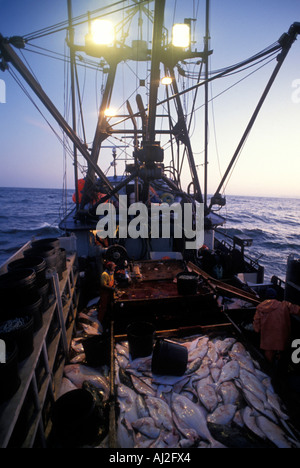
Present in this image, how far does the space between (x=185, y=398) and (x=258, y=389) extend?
1444mm

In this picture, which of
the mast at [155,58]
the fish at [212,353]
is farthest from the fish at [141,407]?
the mast at [155,58]

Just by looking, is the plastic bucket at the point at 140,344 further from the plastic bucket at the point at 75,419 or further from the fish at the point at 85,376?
the plastic bucket at the point at 75,419

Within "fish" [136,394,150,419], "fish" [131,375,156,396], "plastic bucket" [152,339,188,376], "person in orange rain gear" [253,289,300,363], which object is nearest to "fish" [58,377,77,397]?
"fish" [131,375,156,396]

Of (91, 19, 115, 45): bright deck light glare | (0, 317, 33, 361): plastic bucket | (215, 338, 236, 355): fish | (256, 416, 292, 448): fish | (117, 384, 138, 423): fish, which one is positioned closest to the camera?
(0, 317, 33, 361): plastic bucket

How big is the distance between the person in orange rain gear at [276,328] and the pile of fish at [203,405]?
0.57 meters

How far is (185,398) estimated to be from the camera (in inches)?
171

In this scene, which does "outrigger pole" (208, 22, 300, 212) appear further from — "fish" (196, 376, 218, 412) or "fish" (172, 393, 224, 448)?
"fish" (172, 393, 224, 448)

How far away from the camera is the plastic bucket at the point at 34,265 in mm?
4918

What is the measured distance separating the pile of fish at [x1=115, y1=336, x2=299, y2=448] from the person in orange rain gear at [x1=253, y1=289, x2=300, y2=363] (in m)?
0.57

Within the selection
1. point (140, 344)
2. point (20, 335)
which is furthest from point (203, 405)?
point (20, 335)

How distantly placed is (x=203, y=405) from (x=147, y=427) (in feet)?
3.66

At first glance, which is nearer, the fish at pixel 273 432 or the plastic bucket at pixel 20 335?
the plastic bucket at pixel 20 335

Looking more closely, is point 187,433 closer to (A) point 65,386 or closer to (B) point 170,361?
(B) point 170,361

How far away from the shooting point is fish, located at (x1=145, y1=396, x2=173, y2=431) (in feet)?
12.9
